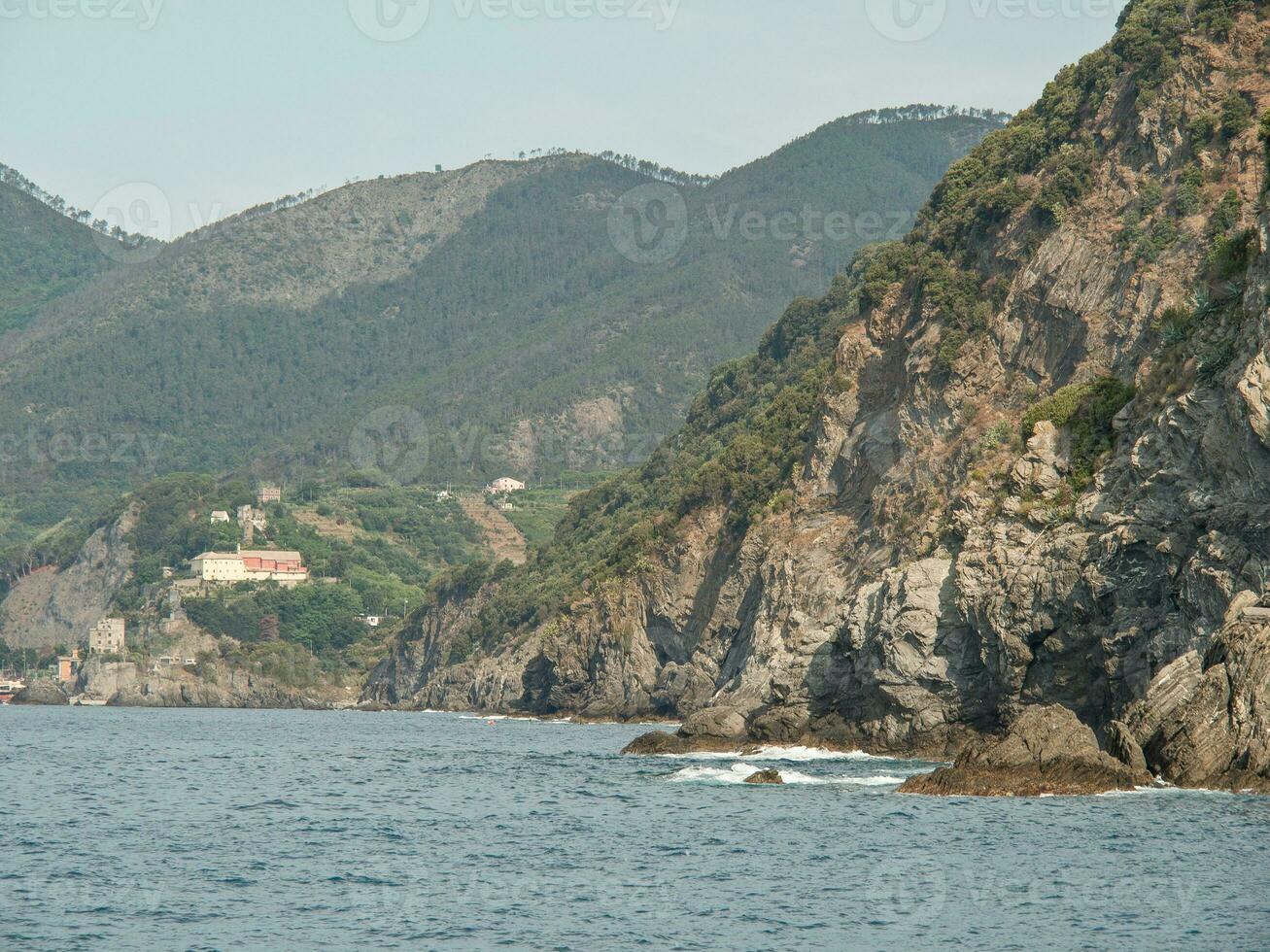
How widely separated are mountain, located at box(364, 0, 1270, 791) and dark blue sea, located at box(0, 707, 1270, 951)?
420 cm

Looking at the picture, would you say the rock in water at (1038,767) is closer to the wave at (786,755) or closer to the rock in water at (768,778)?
the rock in water at (768,778)

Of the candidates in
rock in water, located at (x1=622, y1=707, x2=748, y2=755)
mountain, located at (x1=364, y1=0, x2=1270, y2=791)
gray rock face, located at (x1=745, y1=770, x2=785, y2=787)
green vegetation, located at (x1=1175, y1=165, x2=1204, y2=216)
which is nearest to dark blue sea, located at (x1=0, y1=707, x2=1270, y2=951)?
gray rock face, located at (x1=745, y1=770, x2=785, y2=787)

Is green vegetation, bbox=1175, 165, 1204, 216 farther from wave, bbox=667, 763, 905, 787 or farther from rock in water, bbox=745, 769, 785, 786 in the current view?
rock in water, bbox=745, 769, 785, 786

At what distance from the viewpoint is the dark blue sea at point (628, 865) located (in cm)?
3328

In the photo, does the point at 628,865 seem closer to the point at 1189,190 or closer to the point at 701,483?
the point at 1189,190

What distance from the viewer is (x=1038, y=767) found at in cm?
5125

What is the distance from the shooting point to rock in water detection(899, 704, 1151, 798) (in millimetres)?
49750

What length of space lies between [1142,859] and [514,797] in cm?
2539

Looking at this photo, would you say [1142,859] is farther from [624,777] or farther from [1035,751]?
[624,777]

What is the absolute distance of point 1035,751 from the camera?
51594mm

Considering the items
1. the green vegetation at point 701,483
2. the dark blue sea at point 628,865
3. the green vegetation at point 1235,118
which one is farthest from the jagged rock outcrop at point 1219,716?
the green vegetation at point 701,483

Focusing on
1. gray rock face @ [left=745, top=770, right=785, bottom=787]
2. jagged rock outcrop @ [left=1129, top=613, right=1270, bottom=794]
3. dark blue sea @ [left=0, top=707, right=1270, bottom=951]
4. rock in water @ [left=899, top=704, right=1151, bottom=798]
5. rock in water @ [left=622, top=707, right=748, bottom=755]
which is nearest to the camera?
dark blue sea @ [left=0, top=707, right=1270, bottom=951]

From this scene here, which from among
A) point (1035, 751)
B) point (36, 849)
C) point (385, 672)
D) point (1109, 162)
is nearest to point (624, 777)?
point (1035, 751)

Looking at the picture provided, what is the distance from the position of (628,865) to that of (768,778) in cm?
1773
